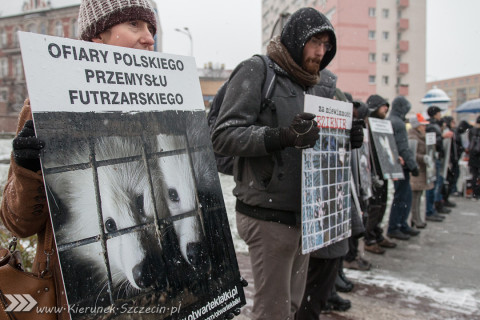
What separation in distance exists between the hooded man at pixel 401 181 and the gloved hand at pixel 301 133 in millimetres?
4077

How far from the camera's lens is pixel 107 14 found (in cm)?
145

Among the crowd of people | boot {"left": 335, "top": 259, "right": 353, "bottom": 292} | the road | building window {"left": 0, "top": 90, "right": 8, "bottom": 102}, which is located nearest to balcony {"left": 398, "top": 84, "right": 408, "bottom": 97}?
the road

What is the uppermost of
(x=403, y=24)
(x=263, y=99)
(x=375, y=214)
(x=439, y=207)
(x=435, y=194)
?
(x=403, y=24)

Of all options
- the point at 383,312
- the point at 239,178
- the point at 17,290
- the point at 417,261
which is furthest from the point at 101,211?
the point at 417,261

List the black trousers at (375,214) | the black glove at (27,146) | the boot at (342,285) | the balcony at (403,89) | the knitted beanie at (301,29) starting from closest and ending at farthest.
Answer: the black glove at (27,146), the knitted beanie at (301,29), the boot at (342,285), the black trousers at (375,214), the balcony at (403,89)

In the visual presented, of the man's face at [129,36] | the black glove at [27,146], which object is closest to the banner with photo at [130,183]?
the black glove at [27,146]

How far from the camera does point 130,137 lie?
125 centimetres

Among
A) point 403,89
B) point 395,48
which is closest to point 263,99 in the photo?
point 403,89

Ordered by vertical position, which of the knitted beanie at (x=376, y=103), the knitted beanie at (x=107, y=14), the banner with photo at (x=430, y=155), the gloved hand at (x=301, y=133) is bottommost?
the banner with photo at (x=430, y=155)

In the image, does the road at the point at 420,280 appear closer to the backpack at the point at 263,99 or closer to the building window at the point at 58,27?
the backpack at the point at 263,99

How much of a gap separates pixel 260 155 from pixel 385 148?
2.89 meters

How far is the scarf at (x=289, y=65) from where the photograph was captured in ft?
6.78

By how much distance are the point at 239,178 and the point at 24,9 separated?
45.7 metres

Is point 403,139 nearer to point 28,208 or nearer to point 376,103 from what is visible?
point 376,103
